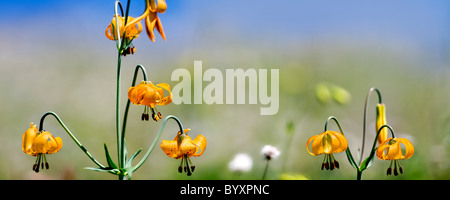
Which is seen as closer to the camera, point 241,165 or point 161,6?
point 161,6

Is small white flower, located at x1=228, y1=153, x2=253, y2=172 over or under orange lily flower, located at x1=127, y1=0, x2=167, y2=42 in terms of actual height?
under

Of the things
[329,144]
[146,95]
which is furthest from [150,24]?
[329,144]

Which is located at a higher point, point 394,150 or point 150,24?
point 150,24

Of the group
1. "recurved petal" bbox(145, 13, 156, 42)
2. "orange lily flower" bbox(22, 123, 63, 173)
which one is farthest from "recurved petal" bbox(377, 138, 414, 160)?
"orange lily flower" bbox(22, 123, 63, 173)

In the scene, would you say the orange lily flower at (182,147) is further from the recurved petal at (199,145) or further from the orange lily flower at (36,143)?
the orange lily flower at (36,143)

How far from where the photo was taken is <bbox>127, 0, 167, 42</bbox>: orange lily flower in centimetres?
146

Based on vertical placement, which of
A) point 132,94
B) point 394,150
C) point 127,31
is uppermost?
point 127,31

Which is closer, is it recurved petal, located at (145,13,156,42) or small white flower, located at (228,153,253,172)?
recurved petal, located at (145,13,156,42)

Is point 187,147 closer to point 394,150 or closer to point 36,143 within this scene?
point 36,143

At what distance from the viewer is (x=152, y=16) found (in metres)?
1.48

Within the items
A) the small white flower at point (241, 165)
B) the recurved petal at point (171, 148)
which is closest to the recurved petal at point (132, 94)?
the recurved petal at point (171, 148)

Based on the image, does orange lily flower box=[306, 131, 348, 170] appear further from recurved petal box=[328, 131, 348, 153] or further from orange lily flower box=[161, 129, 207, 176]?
orange lily flower box=[161, 129, 207, 176]
